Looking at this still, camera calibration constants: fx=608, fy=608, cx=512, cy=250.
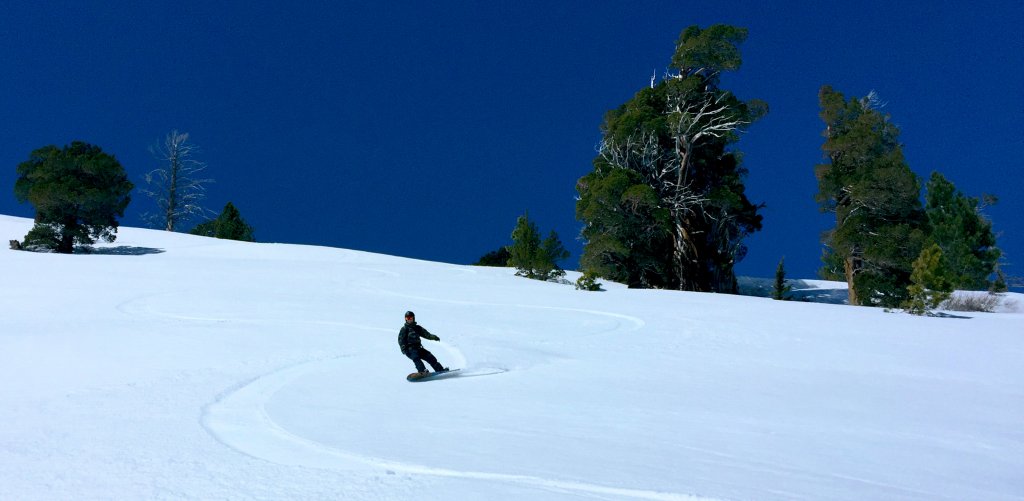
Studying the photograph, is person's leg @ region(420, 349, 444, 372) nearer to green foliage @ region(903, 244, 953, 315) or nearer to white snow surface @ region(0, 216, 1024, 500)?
white snow surface @ region(0, 216, 1024, 500)

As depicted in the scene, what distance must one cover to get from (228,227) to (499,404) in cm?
4972

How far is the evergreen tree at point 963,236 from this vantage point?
33375 millimetres

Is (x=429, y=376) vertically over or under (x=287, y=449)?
over

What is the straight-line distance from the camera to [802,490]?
15.4ft

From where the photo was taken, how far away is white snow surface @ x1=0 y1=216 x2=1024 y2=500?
4.84 meters

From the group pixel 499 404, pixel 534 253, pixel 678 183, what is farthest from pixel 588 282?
pixel 499 404

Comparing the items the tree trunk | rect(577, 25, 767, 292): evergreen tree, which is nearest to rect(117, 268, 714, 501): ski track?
rect(577, 25, 767, 292): evergreen tree

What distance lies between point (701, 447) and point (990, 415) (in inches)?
170

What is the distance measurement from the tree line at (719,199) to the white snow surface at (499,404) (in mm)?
11230

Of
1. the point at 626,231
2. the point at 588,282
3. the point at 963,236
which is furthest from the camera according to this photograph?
the point at 963,236

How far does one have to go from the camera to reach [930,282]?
695 inches

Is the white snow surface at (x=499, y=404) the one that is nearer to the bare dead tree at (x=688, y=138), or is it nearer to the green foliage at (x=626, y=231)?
the green foliage at (x=626, y=231)

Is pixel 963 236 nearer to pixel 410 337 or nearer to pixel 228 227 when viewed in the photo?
pixel 410 337

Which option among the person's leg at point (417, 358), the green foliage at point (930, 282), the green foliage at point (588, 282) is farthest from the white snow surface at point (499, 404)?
the green foliage at point (588, 282)
